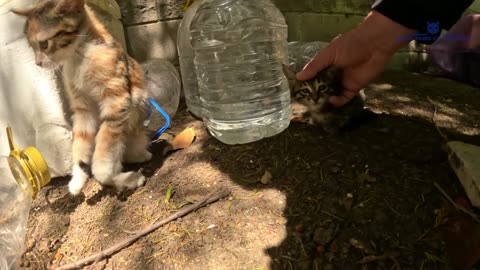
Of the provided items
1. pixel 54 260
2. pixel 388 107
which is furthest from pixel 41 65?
pixel 388 107

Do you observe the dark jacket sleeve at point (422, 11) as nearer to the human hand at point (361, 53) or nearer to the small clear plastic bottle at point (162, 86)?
the human hand at point (361, 53)

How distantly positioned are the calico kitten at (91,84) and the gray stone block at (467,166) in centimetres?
182

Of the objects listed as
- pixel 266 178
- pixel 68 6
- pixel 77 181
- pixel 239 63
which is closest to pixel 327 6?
pixel 239 63

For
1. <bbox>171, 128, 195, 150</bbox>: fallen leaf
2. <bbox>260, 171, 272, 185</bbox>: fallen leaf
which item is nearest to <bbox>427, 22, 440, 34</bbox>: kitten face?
<bbox>260, 171, 272, 185</bbox>: fallen leaf

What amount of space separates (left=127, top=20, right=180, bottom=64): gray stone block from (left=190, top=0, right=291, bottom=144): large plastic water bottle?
32cm

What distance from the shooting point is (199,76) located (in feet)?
11.2

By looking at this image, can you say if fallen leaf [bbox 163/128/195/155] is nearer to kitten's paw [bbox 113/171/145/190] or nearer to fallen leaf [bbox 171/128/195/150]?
fallen leaf [bbox 171/128/195/150]

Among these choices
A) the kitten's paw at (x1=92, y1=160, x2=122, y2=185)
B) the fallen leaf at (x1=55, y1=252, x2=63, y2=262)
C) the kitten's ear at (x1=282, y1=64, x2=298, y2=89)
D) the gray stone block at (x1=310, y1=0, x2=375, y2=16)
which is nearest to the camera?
the fallen leaf at (x1=55, y1=252, x2=63, y2=262)

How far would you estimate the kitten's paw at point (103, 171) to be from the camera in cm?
219

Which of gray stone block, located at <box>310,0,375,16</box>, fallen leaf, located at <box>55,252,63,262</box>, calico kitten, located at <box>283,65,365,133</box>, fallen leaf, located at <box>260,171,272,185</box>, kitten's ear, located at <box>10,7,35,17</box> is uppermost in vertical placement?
kitten's ear, located at <box>10,7,35,17</box>

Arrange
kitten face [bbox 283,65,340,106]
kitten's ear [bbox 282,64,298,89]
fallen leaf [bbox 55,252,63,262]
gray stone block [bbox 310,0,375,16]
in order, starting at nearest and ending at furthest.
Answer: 1. fallen leaf [bbox 55,252,63,262]
2. kitten face [bbox 283,65,340,106]
3. kitten's ear [bbox 282,64,298,89]
4. gray stone block [bbox 310,0,375,16]

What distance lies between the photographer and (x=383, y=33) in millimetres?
2023

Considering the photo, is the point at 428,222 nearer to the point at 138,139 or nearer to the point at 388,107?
the point at 388,107

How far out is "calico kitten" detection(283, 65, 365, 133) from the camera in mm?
2477
